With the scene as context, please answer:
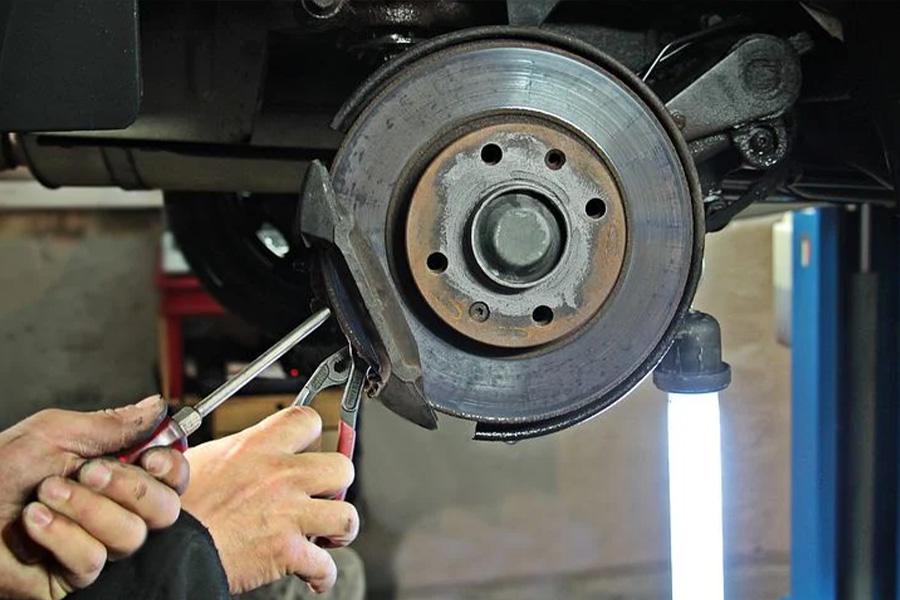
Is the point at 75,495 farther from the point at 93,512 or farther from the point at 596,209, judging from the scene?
the point at 596,209

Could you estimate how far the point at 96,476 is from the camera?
1.53 feet

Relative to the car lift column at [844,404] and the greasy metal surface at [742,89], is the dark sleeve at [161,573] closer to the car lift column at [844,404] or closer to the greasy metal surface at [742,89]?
the greasy metal surface at [742,89]

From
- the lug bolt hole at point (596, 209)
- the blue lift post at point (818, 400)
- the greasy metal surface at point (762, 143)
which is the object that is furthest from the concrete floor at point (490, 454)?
the lug bolt hole at point (596, 209)

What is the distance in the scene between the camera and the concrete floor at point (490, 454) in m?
2.30

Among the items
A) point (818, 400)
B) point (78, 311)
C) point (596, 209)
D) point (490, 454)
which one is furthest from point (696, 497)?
point (78, 311)

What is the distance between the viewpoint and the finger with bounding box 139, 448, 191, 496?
1.59 feet

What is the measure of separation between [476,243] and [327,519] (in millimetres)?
172

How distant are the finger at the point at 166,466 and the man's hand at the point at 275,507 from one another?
63 mm

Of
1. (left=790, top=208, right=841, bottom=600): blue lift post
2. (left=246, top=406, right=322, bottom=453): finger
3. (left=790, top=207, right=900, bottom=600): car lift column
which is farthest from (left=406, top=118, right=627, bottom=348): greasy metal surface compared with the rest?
(left=790, top=208, right=841, bottom=600): blue lift post

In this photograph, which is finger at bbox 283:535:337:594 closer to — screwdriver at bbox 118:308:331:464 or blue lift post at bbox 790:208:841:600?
screwdriver at bbox 118:308:331:464

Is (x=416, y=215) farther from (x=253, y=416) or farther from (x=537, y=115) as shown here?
(x=253, y=416)

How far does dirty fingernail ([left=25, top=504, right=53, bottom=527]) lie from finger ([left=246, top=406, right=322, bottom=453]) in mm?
128

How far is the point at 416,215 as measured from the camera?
1.74ft

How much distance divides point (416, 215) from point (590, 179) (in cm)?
10
